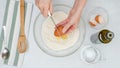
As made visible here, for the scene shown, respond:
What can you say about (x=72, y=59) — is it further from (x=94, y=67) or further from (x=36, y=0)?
(x=36, y=0)

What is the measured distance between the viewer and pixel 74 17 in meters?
1.02

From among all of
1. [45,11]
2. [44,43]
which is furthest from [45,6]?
[44,43]

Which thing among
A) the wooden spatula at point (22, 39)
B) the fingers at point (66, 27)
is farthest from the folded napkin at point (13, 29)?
the fingers at point (66, 27)

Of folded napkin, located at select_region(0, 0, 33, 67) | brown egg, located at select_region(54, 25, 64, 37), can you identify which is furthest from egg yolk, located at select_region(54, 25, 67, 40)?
folded napkin, located at select_region(0, 0, 33, 67)

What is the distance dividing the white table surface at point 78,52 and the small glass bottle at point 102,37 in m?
0.02

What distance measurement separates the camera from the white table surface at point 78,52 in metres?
Answer: 1.05

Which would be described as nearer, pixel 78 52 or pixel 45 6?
pixel 45 6

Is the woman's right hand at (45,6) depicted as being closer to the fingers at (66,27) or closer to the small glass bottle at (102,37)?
the fingers at (66,27)

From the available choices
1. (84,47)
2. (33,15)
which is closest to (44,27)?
(33,15)

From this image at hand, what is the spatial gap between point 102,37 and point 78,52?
4.1 inches

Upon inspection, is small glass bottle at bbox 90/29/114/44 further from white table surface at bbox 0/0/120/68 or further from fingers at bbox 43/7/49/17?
fingers at bbox 43/7/49/17

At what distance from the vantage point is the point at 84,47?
108cm

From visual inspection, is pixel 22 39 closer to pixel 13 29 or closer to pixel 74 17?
pixel 13 29

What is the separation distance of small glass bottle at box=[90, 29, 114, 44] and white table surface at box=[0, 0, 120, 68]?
2 cm
